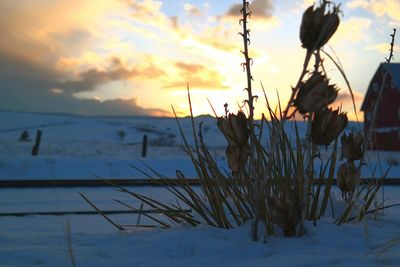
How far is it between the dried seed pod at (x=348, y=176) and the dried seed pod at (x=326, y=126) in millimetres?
627

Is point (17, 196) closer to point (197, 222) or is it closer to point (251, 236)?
point (197, 222)

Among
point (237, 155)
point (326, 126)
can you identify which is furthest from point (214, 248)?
point (326, 126)

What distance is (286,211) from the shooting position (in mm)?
1548

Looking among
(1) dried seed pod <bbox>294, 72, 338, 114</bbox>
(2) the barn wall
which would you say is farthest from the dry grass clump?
(2) the barn wall

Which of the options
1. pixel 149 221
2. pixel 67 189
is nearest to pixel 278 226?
pixel 149 221

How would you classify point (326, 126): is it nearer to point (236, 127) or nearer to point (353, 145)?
point (236, 127)

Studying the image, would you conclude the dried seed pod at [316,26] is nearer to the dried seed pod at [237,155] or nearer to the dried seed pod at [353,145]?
the dried seed pod at [237,155]

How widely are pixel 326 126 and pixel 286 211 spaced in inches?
12.6

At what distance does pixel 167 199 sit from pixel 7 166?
5426 millimetres

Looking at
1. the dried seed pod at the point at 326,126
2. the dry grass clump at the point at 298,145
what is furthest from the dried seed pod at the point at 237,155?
the dried seed pod at the point at 326,126

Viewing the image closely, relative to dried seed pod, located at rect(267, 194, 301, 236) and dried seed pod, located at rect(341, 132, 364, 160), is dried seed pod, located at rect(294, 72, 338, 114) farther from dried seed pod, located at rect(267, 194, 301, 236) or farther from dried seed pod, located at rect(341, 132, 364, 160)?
dried seed pod, located at rect(341, 132, 364, 160)

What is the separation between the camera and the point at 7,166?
935 cm

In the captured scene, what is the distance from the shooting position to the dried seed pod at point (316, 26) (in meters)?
1.33

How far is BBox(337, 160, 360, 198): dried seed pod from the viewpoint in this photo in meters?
2.06
